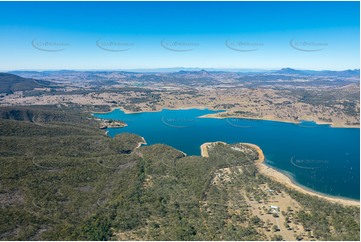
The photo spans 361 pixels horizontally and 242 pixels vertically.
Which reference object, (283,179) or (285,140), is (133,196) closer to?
(283,179)

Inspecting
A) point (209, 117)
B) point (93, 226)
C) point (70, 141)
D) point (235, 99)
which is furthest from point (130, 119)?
point (93, 226)

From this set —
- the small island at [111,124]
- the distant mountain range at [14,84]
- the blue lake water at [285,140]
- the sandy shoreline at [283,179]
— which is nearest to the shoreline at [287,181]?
the sandy shoreline at [283,179]

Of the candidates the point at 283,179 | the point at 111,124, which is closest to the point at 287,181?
the point at 283,179

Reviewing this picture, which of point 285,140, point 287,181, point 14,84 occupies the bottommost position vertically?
point 285,140

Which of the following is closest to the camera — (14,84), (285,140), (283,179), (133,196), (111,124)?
(133,196)

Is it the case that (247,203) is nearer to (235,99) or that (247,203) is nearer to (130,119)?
(130,119)

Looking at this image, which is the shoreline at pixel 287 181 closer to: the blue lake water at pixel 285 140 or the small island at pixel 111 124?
the blue lake water at pixel 285 140
